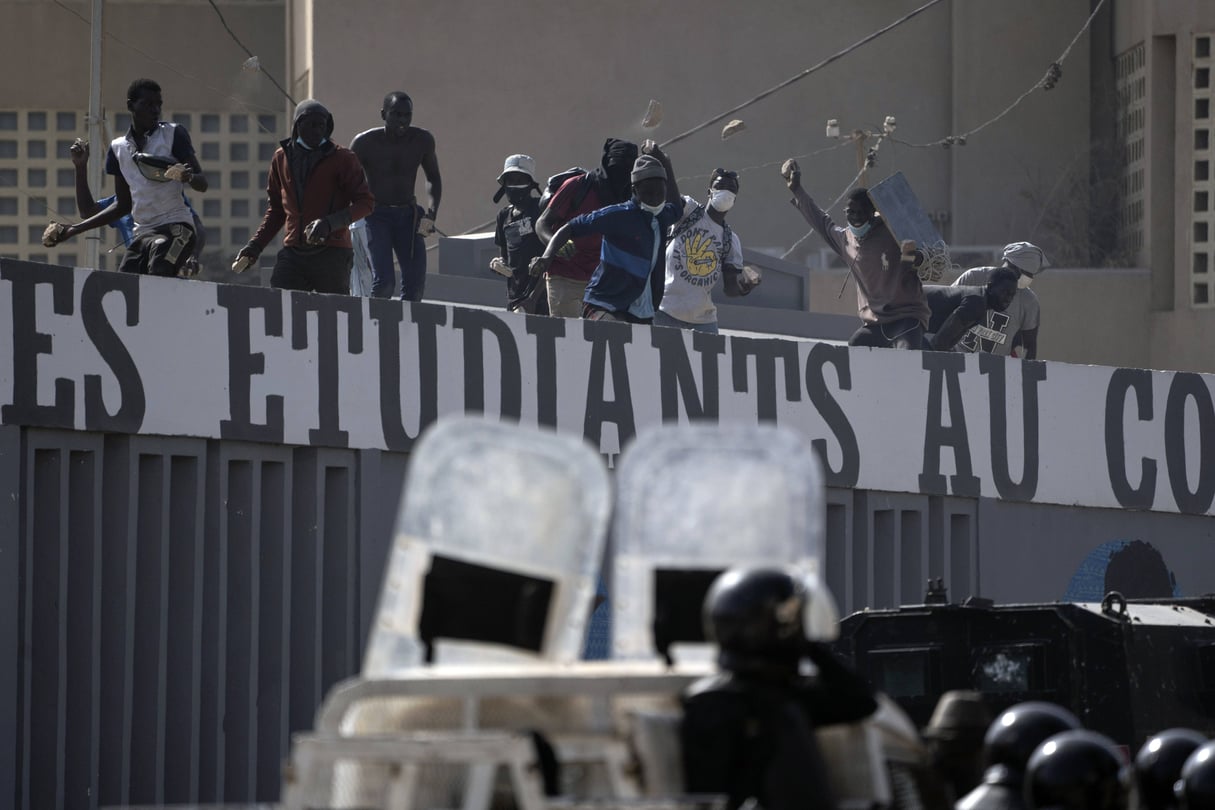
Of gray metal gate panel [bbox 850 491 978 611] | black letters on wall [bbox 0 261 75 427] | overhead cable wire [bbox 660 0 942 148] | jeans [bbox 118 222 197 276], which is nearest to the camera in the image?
black letters on wall [bbox 0 261 75 427]

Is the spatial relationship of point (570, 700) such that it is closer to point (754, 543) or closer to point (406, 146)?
point (754, 543)

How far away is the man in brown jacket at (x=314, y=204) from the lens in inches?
527

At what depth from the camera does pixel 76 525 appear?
12.4 m

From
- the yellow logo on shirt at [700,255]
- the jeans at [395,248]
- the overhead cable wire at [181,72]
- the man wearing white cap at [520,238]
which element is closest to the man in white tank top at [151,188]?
the jeans at [395,248]

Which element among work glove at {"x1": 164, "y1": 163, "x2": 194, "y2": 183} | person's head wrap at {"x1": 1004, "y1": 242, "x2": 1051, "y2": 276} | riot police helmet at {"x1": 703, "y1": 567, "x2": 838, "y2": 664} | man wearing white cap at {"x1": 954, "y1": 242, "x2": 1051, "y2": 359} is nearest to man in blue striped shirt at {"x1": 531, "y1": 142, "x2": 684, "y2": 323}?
work glove at {"x1": 164, "y1": 163, "x2": 194, "y2": 183}

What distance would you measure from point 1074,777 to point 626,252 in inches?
361

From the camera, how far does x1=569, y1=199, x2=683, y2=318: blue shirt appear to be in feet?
45.9

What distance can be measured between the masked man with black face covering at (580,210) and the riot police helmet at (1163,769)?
9.14 m

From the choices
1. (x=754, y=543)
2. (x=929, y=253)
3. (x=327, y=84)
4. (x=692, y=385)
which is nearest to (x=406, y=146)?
(x=692, y=385)

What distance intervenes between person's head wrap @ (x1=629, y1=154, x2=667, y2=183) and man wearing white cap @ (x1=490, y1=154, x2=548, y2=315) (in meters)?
1.53

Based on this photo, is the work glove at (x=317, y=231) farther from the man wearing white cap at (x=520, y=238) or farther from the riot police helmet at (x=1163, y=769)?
the riot police helmet at (x=1163, y=769)

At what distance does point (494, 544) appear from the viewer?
16.8 ft

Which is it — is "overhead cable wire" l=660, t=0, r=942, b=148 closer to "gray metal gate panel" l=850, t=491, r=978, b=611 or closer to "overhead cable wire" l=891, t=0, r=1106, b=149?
"overhead cable wire" l=891, t=0, r=1106, b=149

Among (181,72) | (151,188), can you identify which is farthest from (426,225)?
(181,72)
